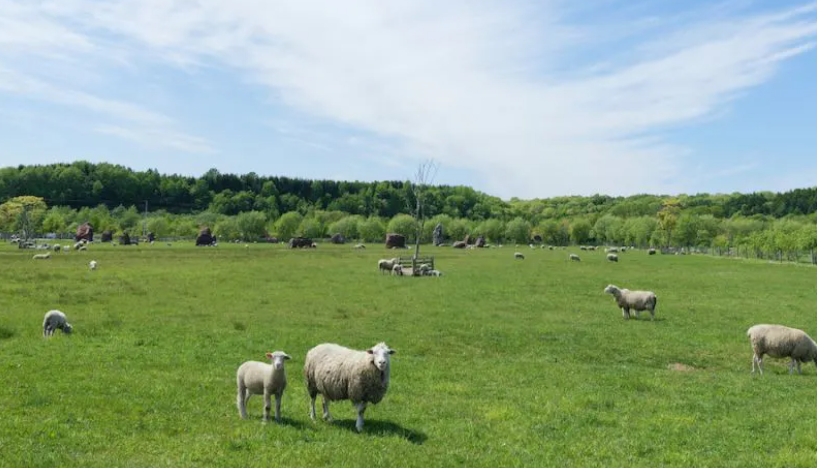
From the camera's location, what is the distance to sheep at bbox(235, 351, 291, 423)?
1189cm

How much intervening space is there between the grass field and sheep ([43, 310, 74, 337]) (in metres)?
0.40

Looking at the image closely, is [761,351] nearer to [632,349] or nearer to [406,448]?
[632,349]

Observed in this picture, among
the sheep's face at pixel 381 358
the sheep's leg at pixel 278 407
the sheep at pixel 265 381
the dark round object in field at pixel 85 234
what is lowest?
the dark round object in field at pixel 85 234

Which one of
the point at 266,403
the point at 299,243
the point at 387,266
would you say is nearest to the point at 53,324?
the point at 266,403

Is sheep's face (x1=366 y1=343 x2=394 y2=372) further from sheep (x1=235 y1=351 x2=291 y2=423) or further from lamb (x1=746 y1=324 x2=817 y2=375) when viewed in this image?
lamb (x1=746 y1=324 x2=817 y2=375)

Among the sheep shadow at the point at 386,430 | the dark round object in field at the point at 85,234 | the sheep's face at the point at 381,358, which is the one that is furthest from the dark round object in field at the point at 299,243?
the sheep's face at the point at 381,358

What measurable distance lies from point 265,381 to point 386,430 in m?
2.93

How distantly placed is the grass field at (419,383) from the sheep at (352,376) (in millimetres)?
632

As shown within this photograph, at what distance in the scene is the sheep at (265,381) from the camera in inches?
468

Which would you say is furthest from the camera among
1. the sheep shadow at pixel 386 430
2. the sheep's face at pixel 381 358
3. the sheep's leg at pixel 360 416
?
the sheep's leg at pixel 360 416

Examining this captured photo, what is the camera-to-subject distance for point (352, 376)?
11.8 metres

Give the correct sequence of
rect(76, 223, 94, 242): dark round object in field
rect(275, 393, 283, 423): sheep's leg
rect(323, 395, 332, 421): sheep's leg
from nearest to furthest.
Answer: rect(275, 393, 283, 423): sheep's leg, rect(323, 395, 332, 421): sheep's leg, rect(76, 223, 94, 242): dark round object in field

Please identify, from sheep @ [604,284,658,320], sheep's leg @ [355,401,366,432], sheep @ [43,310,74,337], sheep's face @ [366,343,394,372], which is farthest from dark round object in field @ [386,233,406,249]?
sheep's face @ [366,343,394,372]

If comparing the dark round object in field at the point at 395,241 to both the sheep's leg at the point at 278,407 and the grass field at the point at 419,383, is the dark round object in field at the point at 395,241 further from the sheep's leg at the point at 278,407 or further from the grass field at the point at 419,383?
the sheep's leg at the point at 278,407
